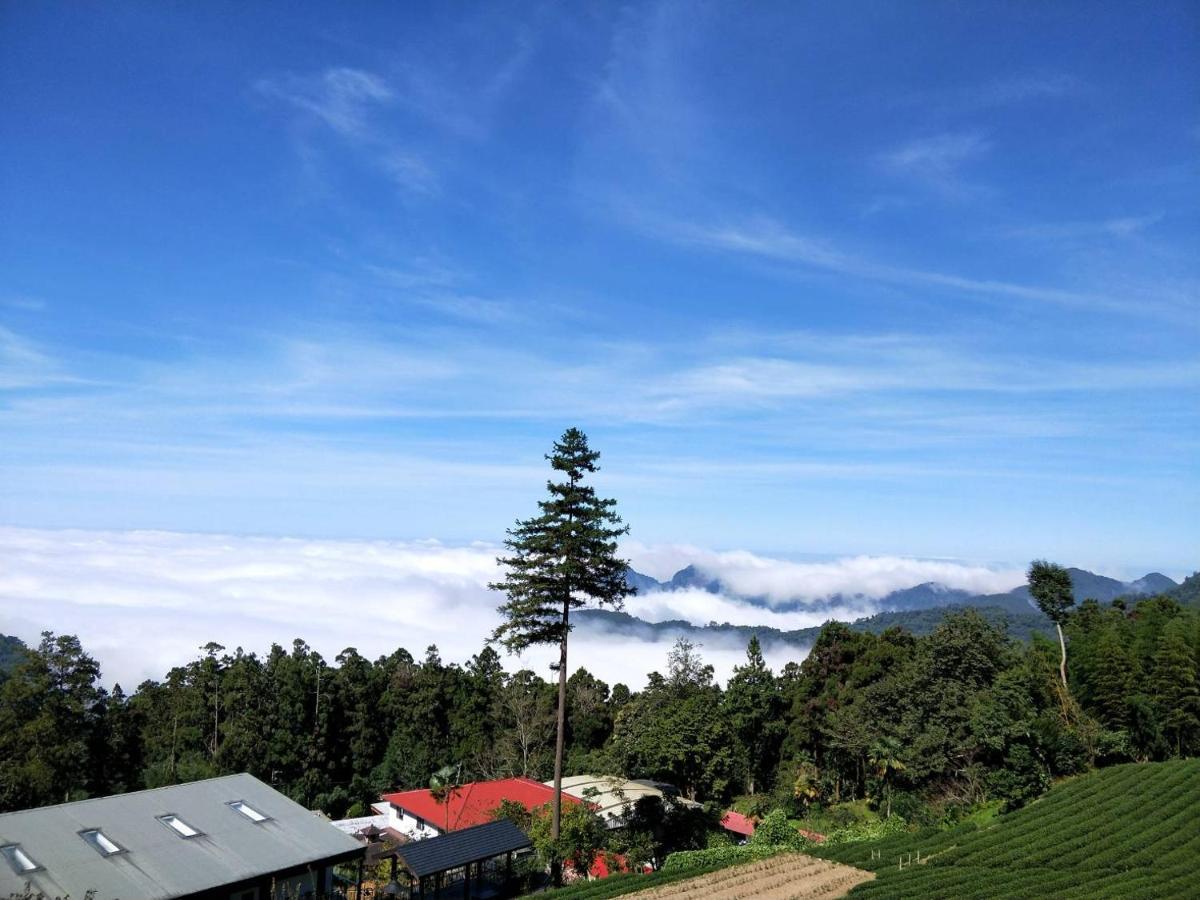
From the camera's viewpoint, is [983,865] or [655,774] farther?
[655,774]

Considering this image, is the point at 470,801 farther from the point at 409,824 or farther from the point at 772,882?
the point at 772,882

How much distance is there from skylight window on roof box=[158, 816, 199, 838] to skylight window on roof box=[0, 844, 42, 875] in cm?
370

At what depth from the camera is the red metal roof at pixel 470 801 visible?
38.7 meters

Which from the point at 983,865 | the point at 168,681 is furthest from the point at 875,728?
the point at 168,681

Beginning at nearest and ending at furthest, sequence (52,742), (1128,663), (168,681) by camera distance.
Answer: (52,742) < (1128,663) < (168,681)

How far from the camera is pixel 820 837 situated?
3619 cm

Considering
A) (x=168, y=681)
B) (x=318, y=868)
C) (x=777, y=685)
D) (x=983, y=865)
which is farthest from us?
(x=777, y=685)

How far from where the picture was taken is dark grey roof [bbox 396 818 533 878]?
2406 cm

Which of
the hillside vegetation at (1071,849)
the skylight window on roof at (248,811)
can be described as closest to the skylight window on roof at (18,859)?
the skylight window on roof at (248,811)

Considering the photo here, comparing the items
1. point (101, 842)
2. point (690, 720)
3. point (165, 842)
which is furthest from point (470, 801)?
point (101, 842)

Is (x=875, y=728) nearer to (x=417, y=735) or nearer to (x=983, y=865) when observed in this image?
(x=983, y=865)

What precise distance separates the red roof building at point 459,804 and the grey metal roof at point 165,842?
14.6 m

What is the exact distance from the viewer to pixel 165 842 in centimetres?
2089

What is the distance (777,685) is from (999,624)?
19.1 meters
